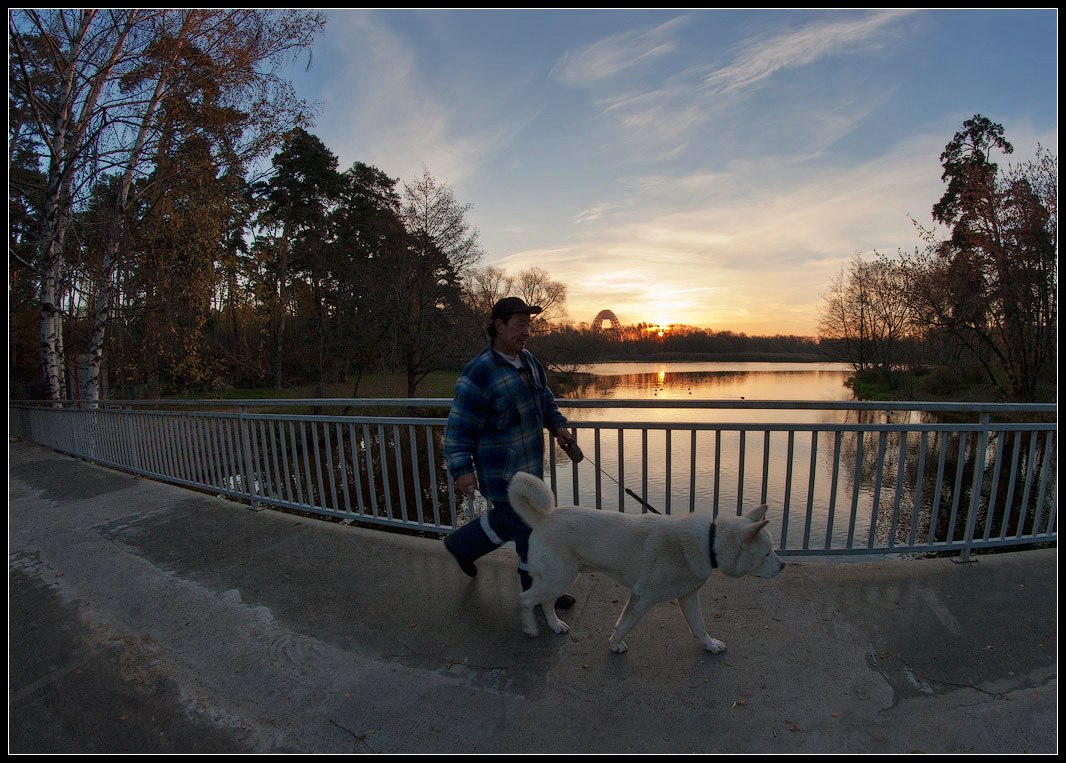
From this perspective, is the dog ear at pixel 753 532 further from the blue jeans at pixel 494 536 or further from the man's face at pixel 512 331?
the man's face at pixel 512 331

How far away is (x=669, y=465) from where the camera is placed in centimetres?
344

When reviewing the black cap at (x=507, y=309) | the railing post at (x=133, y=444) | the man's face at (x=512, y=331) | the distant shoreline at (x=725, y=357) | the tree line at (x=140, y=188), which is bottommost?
the distant shoreline at (x=725, y=357)

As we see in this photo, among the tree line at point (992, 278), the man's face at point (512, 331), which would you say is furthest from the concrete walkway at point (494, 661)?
the tree line at point (992, 278)

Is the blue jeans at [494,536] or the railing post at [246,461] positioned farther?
the railing post at [246,461]

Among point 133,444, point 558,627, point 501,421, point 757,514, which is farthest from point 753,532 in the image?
point 133,444

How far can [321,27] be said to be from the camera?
975cm

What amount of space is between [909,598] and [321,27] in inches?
492

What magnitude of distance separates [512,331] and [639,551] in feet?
4.05

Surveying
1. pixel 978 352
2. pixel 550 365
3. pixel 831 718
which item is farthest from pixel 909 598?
pixel 550 365

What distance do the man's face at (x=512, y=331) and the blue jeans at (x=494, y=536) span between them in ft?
2.83

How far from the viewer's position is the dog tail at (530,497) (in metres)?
2.29

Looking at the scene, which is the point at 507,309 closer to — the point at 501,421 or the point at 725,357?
the point at 501,421

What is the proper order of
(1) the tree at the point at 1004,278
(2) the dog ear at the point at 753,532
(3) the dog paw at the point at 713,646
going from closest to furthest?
(2) the dog ear at the point at 753,532, (3) the dog paw at the point at 713,646, (1) the tree at the point at 1004,278

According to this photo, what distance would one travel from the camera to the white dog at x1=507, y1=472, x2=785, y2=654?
82.0 inches
